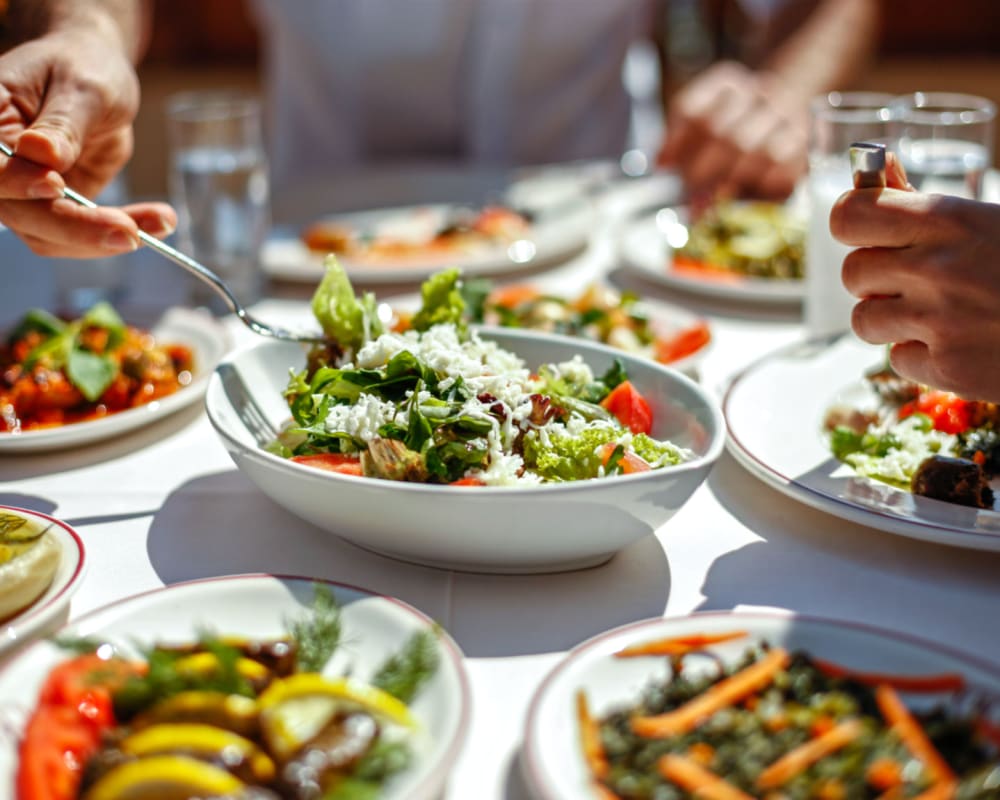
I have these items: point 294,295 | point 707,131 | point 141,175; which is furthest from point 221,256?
point 141,175

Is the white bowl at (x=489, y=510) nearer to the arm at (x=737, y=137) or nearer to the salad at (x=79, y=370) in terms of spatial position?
the salad at (x=79, y=370)

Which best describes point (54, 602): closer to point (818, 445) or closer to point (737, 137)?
point (818, 445)

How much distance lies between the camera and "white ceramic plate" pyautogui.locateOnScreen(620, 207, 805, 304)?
2436mm

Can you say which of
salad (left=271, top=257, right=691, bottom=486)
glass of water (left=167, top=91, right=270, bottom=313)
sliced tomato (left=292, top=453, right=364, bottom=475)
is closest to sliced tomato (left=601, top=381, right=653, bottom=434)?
salad (left=271, top=257, right=691, bottom=486)

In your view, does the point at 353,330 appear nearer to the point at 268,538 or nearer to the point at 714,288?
the point at 268,538

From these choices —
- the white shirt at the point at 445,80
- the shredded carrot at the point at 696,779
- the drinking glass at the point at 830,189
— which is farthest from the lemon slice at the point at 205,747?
the white shirt at the point at 445,80

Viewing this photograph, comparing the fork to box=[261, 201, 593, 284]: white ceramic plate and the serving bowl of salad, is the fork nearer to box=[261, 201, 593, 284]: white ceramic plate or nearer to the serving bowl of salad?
the serving bowl of salad

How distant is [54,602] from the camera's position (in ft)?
3.72

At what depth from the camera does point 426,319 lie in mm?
1772

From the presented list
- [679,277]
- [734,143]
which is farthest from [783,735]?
[734,143]

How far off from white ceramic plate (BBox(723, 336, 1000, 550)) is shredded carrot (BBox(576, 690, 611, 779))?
1.84 ft

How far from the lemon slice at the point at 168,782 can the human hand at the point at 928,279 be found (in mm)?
1020

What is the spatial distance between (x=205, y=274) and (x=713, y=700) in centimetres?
111

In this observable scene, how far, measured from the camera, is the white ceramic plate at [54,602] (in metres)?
1.09
